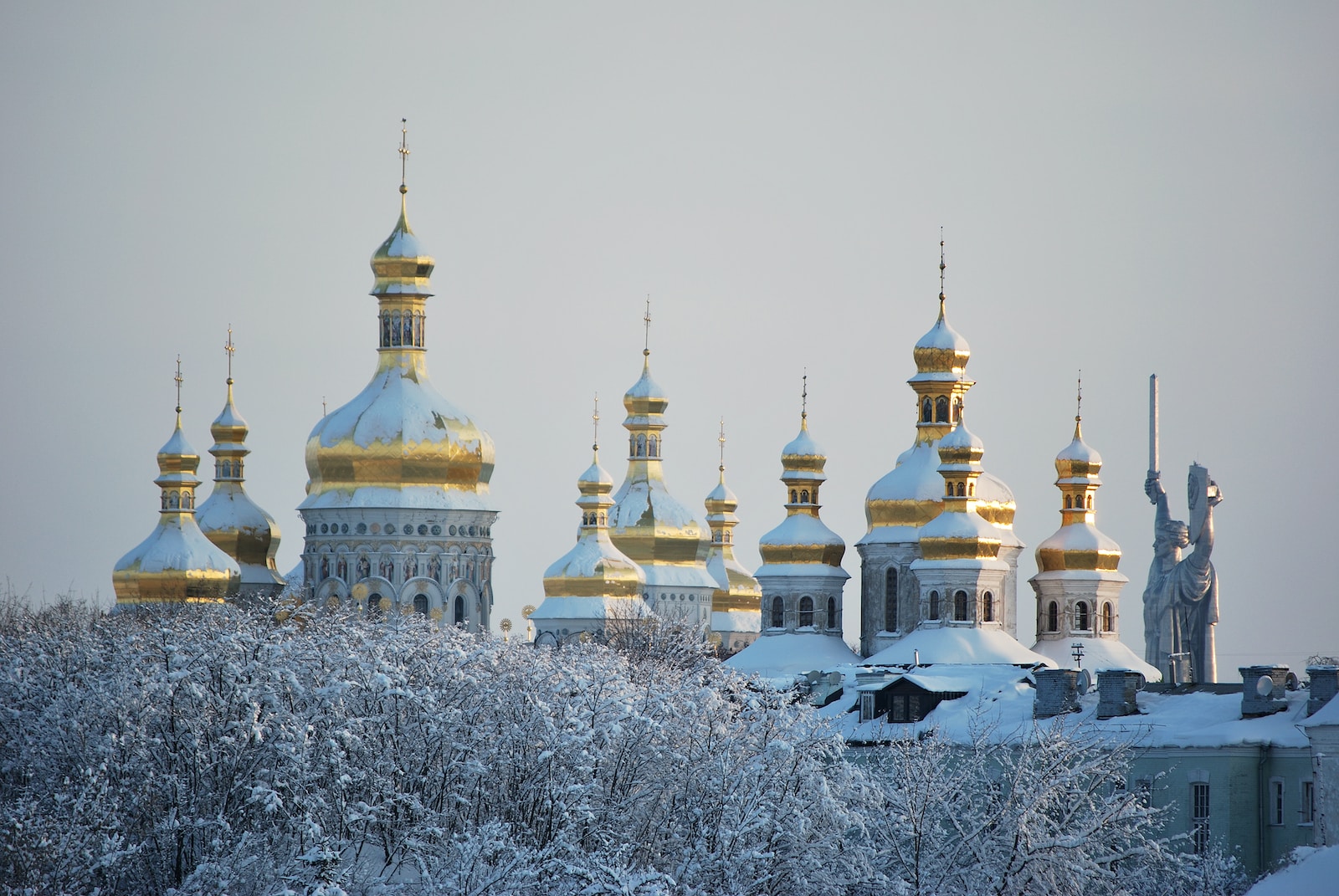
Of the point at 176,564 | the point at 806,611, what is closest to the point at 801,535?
the point at 806,611

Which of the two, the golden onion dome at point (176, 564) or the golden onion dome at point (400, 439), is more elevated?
the golden onion dome at point (400, 439)

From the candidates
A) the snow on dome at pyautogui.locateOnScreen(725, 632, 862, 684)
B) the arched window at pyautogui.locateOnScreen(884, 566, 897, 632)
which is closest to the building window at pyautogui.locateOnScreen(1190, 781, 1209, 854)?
the snow on dome at pyautogui.locateOnScreen(725, 632, 862, 684)

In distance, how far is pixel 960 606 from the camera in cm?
6406

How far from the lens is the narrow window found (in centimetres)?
4100

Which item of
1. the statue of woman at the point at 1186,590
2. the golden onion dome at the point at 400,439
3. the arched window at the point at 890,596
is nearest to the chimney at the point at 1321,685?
the statue of woman at the point at 1186,590

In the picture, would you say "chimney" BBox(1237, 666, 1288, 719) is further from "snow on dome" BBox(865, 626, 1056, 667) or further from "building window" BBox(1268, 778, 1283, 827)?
"snow on dome" BBox(865, 626, 1056, 667)

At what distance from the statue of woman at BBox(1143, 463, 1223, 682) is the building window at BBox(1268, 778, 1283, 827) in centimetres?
1160

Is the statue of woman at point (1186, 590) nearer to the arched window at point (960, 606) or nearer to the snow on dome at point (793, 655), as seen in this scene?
the arched window at point (960, 606)

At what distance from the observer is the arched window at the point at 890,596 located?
68.5 metres

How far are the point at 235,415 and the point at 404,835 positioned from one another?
152 ft

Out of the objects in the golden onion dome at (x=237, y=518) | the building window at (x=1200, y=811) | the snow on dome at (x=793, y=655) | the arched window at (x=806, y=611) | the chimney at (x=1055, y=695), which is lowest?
the building window at (x=1200, y=811)

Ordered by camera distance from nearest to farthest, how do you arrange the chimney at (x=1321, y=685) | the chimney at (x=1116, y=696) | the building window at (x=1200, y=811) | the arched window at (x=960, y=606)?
the chimney at (x=1321, y=685) → the building window at (x=1200, y=811) → the chimney at (x=1116, y=696) → the arched window at (x=960, y=606)

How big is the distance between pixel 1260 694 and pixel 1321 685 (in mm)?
1702

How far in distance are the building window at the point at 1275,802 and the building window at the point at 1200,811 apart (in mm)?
912
